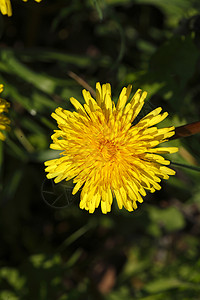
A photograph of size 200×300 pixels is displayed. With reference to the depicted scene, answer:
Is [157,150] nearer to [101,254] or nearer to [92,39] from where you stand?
[101,254]

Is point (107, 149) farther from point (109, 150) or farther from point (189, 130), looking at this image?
point (189, 130)

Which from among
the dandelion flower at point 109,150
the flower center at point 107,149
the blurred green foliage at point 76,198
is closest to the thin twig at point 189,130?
the dandelion flower at point 109,150

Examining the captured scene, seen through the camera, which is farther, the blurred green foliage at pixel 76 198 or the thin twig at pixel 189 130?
the blurred green foliage at pixel 76 198

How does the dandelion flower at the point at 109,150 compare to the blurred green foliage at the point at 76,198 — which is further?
the blurred green foliage at the point at 76,198

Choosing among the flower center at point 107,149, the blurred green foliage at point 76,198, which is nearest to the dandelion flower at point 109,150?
the flower center at point 107,149

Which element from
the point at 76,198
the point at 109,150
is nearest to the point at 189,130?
the point at 109,150

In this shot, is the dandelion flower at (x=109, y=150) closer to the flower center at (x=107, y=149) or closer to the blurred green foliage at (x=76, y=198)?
the flower center at (x=107, y=149)

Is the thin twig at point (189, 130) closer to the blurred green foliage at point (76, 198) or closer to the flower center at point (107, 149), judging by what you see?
the flower center at point (107, 149)
